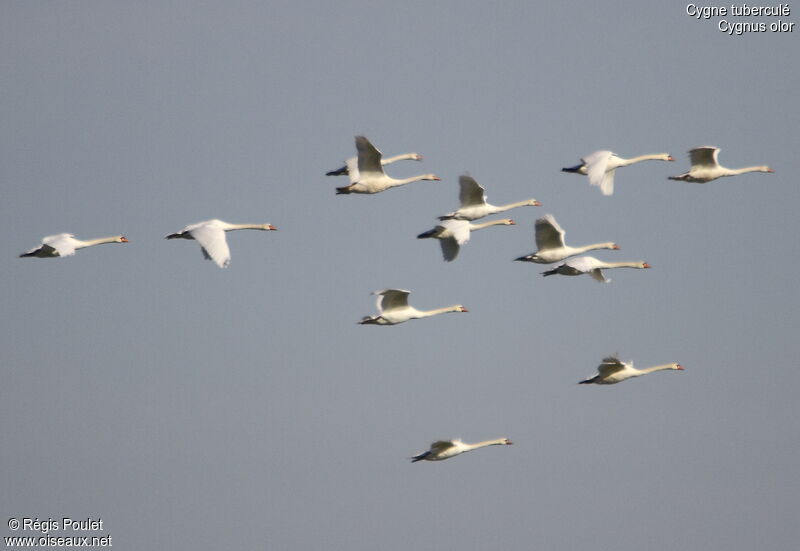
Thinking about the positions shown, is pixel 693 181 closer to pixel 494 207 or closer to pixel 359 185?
pixel 494 207

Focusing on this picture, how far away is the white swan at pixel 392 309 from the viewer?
154 feet

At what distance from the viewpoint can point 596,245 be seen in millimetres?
49344

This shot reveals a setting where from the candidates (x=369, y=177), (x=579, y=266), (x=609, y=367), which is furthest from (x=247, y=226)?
(x=609, y=367)

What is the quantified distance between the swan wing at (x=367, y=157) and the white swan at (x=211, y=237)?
14.5ft

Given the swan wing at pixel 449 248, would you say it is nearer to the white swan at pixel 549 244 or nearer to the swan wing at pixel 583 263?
the white swan at pixel 549 244

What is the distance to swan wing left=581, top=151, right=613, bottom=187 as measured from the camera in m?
45.1

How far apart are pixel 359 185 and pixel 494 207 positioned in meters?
4.47

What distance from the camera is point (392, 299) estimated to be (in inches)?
1859

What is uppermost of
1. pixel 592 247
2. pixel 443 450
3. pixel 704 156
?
pixel 704 156

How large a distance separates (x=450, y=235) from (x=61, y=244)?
11583 mm

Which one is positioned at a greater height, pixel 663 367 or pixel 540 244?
→ pixel 540 244

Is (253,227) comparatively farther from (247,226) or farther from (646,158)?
(646,158)

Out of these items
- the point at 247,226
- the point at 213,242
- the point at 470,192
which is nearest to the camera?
the point at 213,242

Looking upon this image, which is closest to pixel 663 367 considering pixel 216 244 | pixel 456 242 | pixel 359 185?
pixel 456 242
